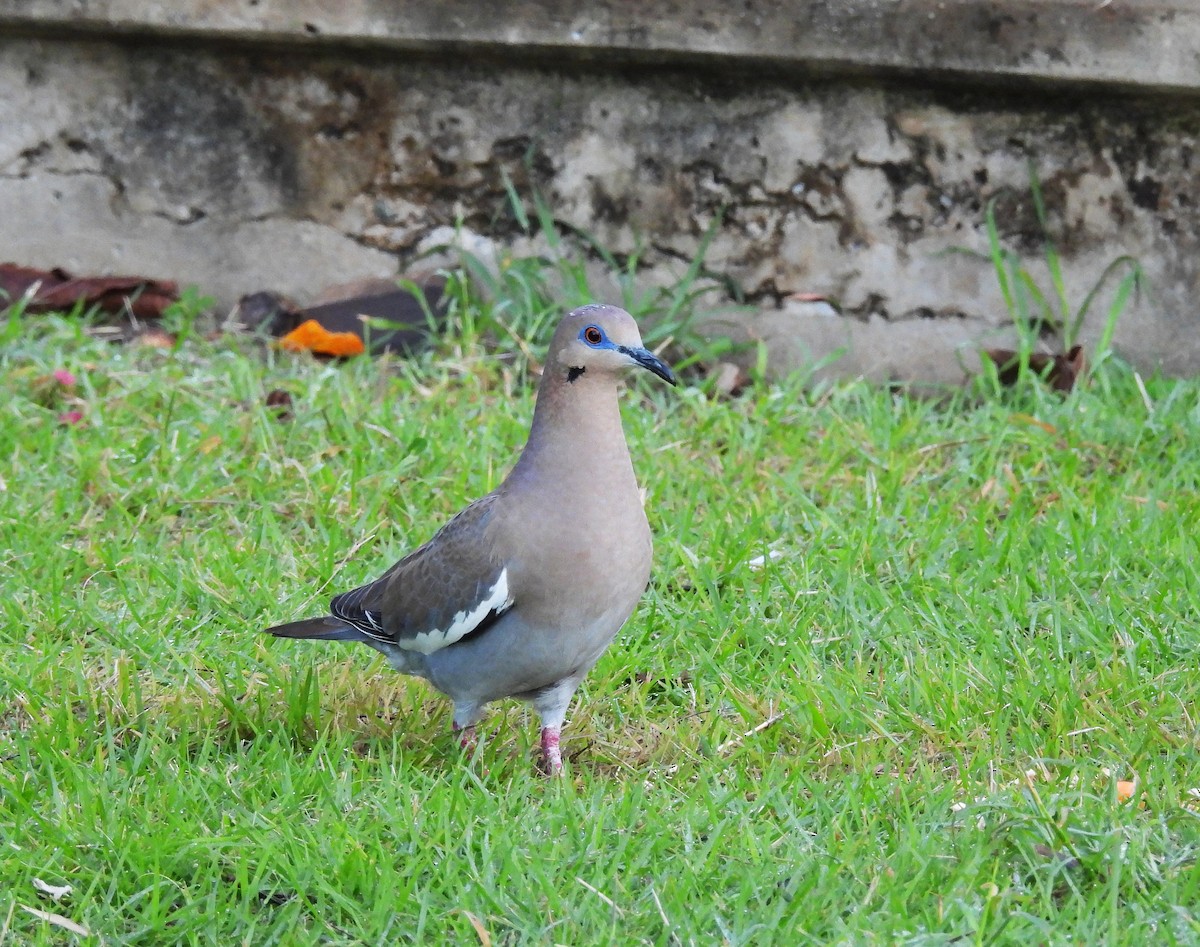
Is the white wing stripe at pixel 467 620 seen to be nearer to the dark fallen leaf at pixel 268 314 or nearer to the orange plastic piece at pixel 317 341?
the orange plastic piece at pixel 317 341

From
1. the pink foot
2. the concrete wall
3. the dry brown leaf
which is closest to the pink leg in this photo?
the pink foot

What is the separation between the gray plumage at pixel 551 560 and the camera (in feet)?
9.93

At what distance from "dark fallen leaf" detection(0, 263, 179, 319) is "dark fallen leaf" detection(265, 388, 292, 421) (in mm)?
850

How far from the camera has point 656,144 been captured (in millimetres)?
5426

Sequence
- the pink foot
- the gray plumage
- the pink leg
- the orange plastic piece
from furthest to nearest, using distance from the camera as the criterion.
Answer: the orange plastic piece < the pink foot < the pink leg < the gray plumage

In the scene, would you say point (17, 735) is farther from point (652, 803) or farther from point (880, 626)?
point (880, 626)

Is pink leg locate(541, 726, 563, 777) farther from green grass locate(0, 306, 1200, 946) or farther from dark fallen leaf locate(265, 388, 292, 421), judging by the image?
dark fallen leaf locate(265, 388, 292, 421)

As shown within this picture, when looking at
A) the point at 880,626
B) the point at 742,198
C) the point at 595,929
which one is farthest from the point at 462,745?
the point at 742,198

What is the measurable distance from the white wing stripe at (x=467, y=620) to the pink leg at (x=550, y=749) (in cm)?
29

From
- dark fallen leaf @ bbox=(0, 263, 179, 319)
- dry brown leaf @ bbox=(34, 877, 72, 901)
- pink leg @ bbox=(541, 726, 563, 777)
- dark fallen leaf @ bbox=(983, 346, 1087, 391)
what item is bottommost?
dry brown leaf @ bbox=(34, 877, 72, 901)

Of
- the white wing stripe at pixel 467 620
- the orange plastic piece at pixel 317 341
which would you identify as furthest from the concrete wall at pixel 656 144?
the white wing stripe at pixel 467 620

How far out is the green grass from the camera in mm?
2627

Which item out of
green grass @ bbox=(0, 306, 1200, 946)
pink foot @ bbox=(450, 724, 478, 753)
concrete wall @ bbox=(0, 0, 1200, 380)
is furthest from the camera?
concrete wall @ bbox=(0, 0, 1200, 380)

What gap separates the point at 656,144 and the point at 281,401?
165cm
